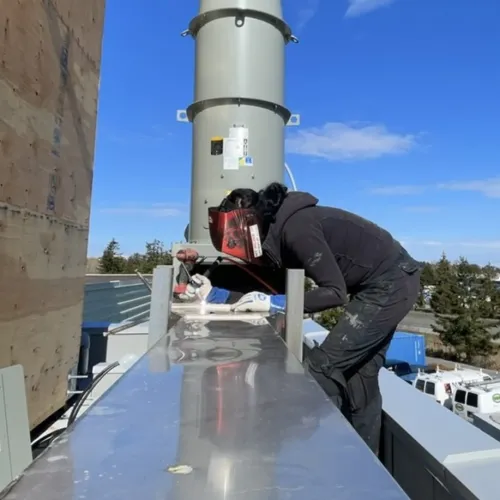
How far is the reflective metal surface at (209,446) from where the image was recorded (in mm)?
855

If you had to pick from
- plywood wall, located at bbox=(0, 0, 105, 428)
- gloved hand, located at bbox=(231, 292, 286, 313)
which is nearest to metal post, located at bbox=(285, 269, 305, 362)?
gloved hand, located at bbox=(231, 292, 286, 313)

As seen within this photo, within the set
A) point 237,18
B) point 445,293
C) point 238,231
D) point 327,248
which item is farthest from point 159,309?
point 445,293

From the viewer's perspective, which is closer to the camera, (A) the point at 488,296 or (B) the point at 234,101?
(B) the point at 234,101

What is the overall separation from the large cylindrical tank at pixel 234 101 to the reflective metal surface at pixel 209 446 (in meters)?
3.96

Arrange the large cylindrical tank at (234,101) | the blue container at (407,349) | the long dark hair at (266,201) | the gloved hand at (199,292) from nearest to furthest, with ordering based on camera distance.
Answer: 1. the long dark hair at (266,201)
2. the gloved hand at (199,292)
3. the large cylindrical tank at (234,101)
4. the blue container at (407,349)

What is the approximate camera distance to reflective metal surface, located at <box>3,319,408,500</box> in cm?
86

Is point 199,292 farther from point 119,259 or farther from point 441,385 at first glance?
point 119,259

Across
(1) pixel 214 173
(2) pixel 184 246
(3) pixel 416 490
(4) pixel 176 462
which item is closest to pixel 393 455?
(3) pixel 416 490

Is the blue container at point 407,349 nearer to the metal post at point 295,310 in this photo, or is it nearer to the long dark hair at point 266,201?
the long dark hair at point 266,201

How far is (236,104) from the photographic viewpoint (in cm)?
546

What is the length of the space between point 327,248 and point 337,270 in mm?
131

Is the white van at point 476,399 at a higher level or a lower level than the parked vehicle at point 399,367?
lower

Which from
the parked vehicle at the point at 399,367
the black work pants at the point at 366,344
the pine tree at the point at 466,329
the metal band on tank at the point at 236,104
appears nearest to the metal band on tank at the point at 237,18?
the metal band on tank at the point at 236,104

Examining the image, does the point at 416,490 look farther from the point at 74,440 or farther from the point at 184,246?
the point at 184,246
